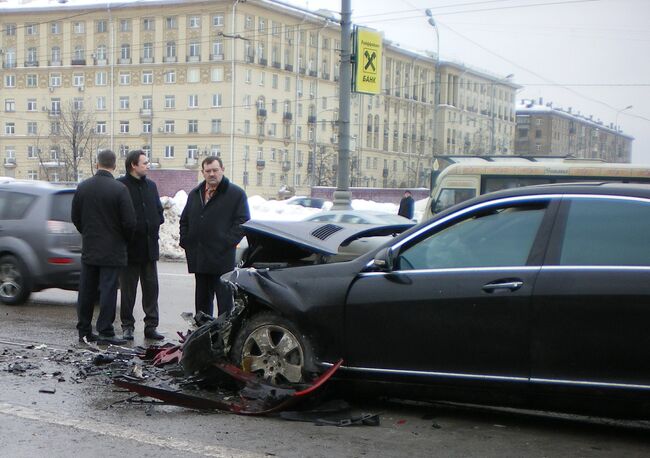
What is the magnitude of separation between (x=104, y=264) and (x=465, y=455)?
457 centimetres

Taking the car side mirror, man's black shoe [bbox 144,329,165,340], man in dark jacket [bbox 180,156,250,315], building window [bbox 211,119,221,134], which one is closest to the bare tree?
building window [bbox 211,119,221,134]

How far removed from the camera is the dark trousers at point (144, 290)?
28.9ft

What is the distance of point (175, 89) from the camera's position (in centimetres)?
7781

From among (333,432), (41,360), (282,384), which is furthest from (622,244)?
(41,360)

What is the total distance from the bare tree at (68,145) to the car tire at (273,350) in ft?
225

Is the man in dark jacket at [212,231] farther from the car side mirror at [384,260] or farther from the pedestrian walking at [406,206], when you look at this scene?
the pedestrian walking at [406,206]

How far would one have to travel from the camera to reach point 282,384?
5.92 meters

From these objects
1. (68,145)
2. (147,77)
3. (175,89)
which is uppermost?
(147,77)

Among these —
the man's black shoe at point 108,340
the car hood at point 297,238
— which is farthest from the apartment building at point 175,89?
the car hood at point 297,238

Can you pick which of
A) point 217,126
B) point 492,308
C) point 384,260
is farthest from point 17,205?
point 217,126

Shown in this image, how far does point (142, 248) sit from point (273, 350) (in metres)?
3.19

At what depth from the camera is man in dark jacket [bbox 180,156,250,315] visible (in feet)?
26.6

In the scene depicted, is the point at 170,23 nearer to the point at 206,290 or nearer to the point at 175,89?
the point at 175,89

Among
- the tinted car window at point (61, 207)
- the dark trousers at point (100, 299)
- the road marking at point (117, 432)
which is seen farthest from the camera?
the tinted car window at point (61, 207)
